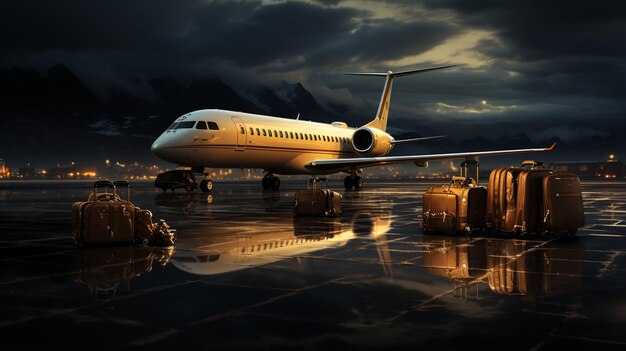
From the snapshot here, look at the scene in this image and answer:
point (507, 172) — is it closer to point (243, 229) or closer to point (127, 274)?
point (243, 229)

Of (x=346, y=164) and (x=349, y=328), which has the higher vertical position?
(x=346, y=164)

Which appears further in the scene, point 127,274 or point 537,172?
point 537,172

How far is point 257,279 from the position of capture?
7027 mm

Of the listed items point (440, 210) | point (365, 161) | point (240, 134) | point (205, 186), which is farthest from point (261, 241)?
point (365, 161)

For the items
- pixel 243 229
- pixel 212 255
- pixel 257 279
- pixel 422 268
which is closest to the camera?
pixel 257 279

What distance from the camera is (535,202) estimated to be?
11.8 metres

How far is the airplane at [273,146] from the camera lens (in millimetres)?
30875

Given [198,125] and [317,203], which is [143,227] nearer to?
[317,203]

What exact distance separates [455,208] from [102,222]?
7.06 metres

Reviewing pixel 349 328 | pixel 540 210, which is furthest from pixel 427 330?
pixel 540 210

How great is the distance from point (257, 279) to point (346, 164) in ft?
101

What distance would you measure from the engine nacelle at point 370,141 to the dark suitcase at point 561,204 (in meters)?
29.5

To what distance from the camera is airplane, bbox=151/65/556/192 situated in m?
30.9

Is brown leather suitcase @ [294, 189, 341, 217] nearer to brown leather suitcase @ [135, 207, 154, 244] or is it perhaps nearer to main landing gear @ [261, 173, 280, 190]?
brown leather suitcase @ [135, 207, 154, 244]
